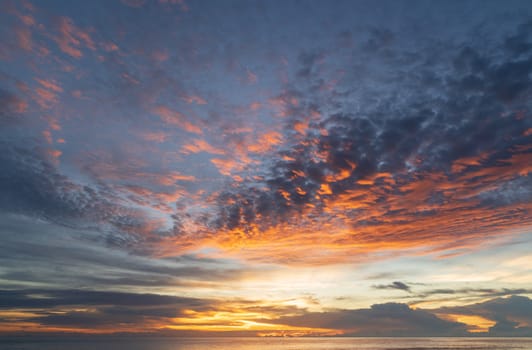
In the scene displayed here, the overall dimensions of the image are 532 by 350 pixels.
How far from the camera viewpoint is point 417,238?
47.7m

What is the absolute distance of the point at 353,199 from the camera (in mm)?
41406

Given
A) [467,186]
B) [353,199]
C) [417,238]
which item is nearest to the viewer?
[467,186]

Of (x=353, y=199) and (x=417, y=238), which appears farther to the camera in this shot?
(x=417, y=238)

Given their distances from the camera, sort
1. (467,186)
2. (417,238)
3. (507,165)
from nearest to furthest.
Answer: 1. (507,165)
2. (467,186)
3. (417,238)

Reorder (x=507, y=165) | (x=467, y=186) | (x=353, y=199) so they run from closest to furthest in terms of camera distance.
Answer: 1. (x=507, y=165)
2. (x=467, y=186)
3. (x=353, y=199)

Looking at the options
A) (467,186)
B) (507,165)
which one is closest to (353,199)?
(467,186)

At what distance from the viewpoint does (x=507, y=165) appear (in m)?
32.5

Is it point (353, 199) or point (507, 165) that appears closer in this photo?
point (507, 165)

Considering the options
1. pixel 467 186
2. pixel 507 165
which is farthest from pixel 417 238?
pixel 507 165

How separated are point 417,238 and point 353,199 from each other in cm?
1412

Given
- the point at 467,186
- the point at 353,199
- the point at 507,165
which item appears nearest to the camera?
the point at 507,165

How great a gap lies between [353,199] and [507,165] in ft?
53.2

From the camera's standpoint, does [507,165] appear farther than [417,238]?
No

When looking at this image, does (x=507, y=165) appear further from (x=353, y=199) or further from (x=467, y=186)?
(x=353, y=199)
